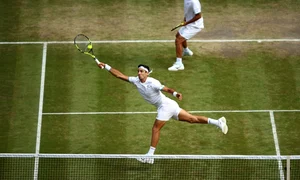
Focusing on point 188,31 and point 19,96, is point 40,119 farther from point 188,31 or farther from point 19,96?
point 188,31

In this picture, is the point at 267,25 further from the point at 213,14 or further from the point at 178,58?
the point at 178,58

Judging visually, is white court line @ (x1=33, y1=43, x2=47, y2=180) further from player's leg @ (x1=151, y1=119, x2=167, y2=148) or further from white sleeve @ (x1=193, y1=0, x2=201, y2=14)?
white sleeve @ (x1=193, y1=0, x2=201, y2=14)

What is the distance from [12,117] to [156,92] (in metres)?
4.06

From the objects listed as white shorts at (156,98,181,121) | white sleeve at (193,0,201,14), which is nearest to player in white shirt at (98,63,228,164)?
white shorts at (156,98,181,121)

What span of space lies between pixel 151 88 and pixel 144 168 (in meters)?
1.71

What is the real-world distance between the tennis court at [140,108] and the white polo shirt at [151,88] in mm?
1314

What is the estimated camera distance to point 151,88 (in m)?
18.2

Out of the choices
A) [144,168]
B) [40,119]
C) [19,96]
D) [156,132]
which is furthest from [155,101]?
[19,96]

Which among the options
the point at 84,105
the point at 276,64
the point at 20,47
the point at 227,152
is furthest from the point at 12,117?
the point at 276,64

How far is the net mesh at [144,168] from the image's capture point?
58.7 feet

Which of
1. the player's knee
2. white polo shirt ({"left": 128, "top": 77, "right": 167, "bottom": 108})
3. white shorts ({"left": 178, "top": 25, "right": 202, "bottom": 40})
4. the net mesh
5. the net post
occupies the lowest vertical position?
the net mesh

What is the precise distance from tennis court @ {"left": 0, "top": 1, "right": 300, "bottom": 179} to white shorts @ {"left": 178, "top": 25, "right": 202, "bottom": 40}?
89 cm

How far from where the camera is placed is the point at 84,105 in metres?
20.9

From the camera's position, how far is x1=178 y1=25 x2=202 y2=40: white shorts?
72.7 feet
